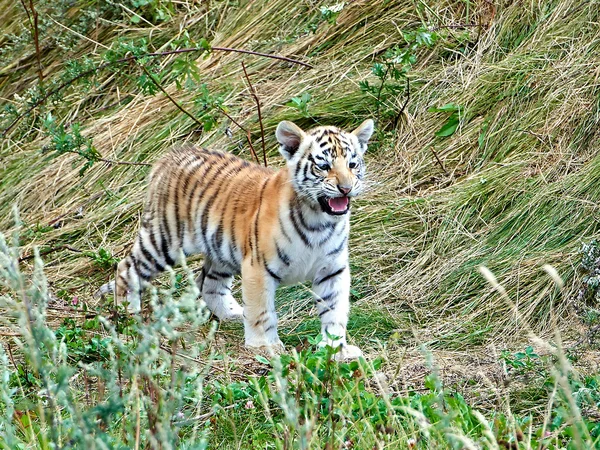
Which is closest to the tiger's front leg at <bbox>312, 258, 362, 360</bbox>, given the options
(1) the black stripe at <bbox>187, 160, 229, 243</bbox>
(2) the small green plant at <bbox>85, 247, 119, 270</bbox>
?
(1) the black stripe at <bbox>187, 160, 229, 243</bbox>

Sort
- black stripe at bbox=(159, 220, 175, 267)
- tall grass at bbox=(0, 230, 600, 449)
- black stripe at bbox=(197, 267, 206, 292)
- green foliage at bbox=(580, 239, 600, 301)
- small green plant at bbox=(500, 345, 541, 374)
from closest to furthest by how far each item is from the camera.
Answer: tall grass at bbox=(0, 230, 600, 449)
small green plant at bbox=(500, 345, 541, 374)
green foliage at bbox=(580, 239, 600, 301)
black stripe at bbox=(159, 220, 175, 267)
black stripe at bbox=(197, 267, 206, 292)

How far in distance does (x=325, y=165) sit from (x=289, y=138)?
368 millimetres

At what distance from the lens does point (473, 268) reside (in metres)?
5.88

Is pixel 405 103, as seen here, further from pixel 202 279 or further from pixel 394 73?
pixel 202 279

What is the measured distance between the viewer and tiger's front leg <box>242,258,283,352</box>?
5.32m

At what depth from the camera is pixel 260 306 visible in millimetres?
5324

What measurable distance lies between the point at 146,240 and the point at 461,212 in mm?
2008

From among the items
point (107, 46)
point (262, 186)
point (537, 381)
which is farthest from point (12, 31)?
point (537, 381)

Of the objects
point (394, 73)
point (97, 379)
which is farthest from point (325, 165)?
point (394, 73)

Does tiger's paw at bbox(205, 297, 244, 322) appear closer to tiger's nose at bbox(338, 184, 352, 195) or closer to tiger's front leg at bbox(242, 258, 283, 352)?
tiger's front leg at bbox(242, 258, 283, 352)

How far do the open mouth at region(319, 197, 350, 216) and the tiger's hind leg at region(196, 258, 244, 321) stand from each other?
3.87ft

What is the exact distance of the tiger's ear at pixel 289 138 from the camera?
5.36 m

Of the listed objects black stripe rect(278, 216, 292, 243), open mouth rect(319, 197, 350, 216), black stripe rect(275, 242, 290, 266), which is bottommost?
black stripe rect(275, 242, 290, 266)

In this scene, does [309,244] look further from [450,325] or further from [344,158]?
[450,325]
